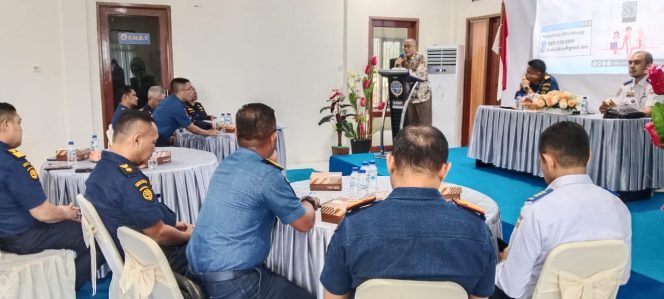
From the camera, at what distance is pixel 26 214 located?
253 cm

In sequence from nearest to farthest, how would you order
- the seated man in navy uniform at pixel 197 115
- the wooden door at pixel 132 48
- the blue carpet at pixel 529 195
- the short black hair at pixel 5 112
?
the short black hair at pixel 5 112, the blue carpet at pixel 529 195, the seated man in navy uniform at pixel 197 115, the wooden door at pixel 132 48

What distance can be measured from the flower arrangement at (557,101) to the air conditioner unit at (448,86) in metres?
3.25

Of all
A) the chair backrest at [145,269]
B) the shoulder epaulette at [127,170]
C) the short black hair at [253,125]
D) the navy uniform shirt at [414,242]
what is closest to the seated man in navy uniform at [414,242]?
the navy uniform shirt at [414,242]

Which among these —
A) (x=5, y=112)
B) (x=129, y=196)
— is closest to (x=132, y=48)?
(x=5, y=112)

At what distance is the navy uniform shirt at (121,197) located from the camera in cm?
206

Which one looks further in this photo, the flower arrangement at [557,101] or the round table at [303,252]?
the flower arrangement at [557,101]

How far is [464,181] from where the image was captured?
187 inches

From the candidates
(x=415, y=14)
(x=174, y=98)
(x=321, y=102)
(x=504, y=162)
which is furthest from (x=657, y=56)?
(x=174, y=98)

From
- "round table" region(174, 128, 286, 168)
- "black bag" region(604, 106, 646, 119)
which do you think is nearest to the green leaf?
"round table" region(174, 128, 286, 168)

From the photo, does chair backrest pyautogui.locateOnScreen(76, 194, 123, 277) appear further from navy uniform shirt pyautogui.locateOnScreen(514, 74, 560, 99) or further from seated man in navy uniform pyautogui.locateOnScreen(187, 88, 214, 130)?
navy uniform shirt pyautogui.locateOnScreen(514, 74, 560, 99)

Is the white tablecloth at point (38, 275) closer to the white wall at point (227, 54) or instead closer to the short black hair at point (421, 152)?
the short black hair at point (421, 152)

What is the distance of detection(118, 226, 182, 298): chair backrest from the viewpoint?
1687 millimetres

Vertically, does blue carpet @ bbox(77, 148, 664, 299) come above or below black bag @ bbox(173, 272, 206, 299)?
below

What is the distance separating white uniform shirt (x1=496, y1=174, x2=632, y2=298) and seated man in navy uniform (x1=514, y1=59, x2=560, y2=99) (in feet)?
11.7
